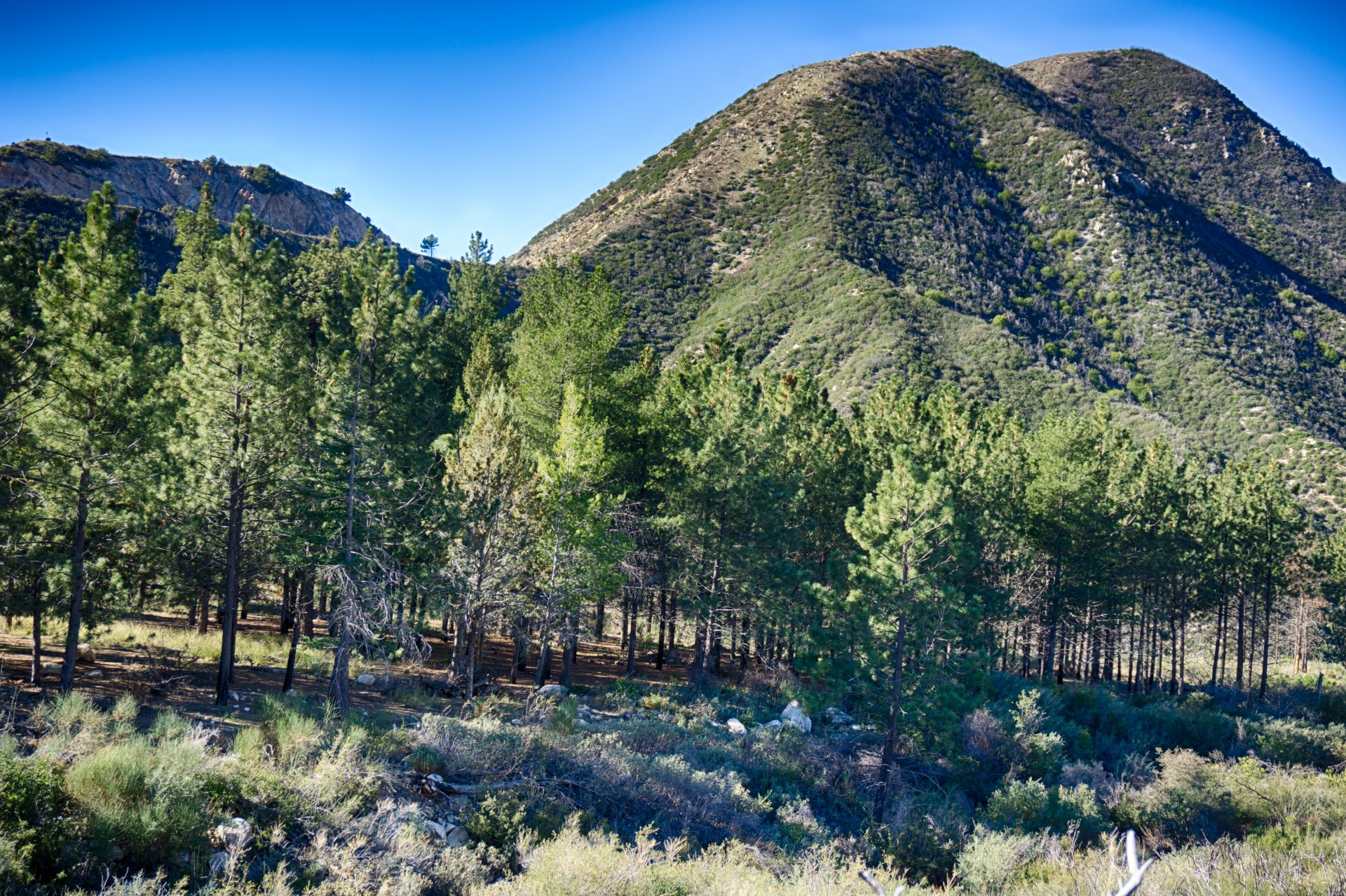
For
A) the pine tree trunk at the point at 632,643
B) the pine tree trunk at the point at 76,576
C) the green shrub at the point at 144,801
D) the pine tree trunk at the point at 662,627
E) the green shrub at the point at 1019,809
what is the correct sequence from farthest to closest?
the pine tree trunk at the point at 662,627 → the pine tree trunk at the point at 632,643 → the green shrub at the point at 1019,809 → the pine tree trunk at the point at 76,576 → the green shrub at the point at 144,801

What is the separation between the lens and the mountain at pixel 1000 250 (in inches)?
2222

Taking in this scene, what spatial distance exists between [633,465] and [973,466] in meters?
12.8

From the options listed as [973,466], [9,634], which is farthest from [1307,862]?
[9,634]

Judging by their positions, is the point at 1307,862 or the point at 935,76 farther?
the point at 935,76

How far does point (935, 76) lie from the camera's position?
118m

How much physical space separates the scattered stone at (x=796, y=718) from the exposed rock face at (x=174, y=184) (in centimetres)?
7488

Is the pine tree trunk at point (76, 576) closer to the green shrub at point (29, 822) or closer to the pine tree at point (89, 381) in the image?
the pine tree at point (89, 381)

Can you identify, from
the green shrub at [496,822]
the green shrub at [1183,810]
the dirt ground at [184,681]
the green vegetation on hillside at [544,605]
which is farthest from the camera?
the green shrub at [1183,810]

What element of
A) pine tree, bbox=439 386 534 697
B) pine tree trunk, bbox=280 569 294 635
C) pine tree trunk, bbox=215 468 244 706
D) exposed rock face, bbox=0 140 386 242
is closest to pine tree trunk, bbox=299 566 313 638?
pine tree trunk, bbox=280 569 294 635

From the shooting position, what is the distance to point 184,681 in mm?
16250

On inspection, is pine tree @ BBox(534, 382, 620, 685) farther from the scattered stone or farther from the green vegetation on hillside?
the scattered stone

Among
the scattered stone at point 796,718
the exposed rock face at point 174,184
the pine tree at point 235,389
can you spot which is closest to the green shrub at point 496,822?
the pine tree at point 235,389

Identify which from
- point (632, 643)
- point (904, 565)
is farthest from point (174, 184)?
point (904, 565)

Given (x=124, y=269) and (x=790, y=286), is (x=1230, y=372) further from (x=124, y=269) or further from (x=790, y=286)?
(x=124, y=269)
